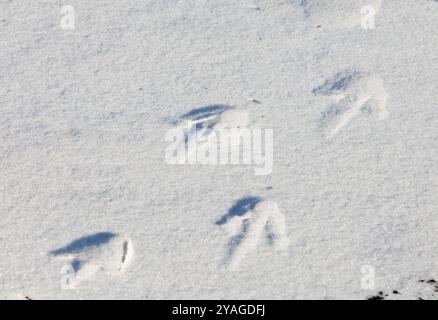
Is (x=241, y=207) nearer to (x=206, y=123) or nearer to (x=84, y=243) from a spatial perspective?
(x=206, y=123)

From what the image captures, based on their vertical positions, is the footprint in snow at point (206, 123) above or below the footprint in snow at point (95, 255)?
above

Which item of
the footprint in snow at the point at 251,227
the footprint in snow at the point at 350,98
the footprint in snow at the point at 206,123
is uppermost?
the footprint in snow at the point at 350,98

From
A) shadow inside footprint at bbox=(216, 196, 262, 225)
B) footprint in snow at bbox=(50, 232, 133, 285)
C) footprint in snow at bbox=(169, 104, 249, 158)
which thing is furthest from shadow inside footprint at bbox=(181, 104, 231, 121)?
footprint in snow at bbox=(50, 232, 133, 285)

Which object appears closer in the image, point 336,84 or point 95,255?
point 95,255

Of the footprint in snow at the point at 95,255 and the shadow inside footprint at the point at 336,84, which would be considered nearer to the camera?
the footprint in snow at the point at 95,255

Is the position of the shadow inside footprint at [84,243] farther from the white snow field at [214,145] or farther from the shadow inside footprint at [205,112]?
the shadow inside footprint at [205,112]

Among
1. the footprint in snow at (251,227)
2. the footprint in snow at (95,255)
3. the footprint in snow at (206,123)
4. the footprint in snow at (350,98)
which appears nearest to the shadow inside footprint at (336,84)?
the footprint in snow at (350,98)

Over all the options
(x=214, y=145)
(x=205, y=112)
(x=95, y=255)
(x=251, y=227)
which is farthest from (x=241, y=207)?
(x=95, y=255)
